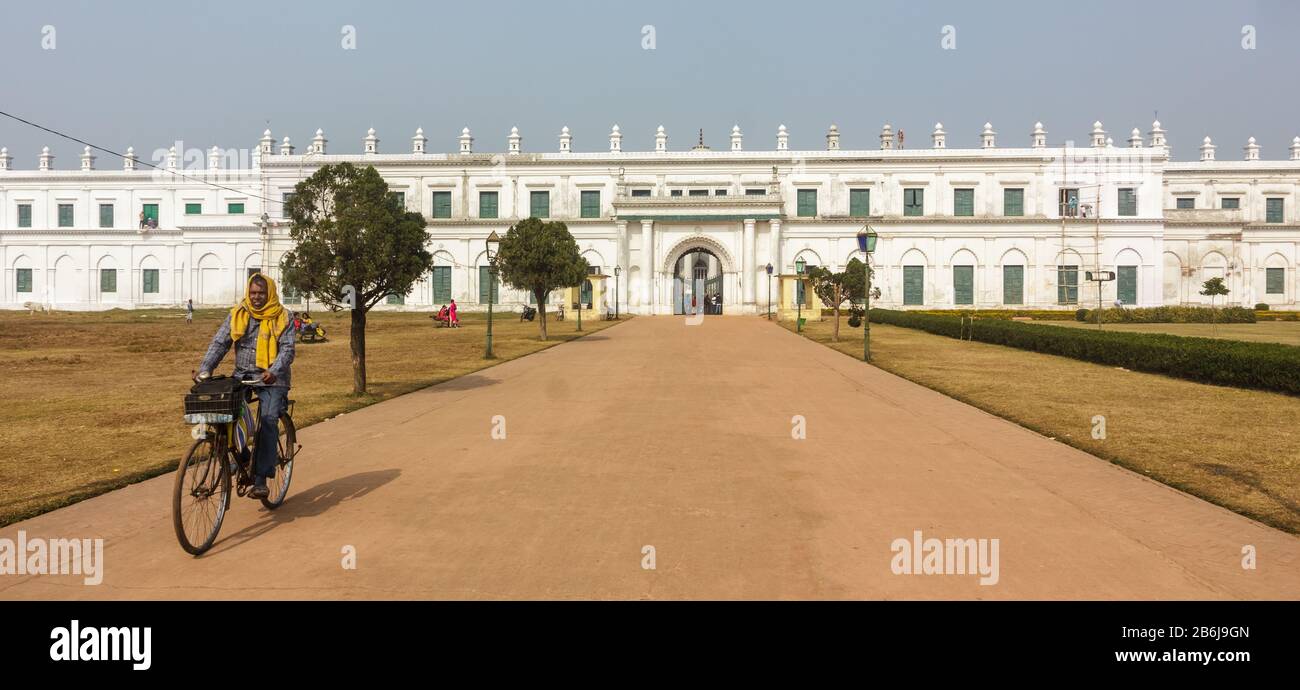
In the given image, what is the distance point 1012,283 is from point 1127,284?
765 cm

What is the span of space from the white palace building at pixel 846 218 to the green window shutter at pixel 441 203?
101 millimetres

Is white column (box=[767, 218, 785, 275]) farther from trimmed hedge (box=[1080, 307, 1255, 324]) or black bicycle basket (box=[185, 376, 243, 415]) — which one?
black bicycle basket (box=[185, 376, 243, 415])

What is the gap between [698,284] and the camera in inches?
2539

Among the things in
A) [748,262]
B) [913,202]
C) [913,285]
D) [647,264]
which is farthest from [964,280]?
[647,264]

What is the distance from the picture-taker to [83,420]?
1018 centimetres

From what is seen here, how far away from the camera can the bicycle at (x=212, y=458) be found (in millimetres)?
5066

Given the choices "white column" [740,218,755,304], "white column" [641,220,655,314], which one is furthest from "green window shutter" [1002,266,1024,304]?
"white column" [641,220,655,314]

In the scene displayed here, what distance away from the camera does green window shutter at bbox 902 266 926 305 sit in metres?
55.1

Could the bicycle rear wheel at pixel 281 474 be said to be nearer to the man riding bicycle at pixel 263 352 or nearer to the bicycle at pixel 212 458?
the man riding bicycle at pixel 263 352

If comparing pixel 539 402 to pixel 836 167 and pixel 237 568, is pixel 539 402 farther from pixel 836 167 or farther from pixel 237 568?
pixel 836 167

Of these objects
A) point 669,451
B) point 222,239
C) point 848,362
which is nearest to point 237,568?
point 669,451

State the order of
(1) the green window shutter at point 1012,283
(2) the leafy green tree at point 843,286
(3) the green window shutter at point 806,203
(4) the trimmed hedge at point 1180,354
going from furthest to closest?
(3) the green window shutter at point 806,203
(1) the green window shutter at point 1012,283
(2) the leafy green tree at point 843,286
(4) the trimmed hedge at point 1180,354

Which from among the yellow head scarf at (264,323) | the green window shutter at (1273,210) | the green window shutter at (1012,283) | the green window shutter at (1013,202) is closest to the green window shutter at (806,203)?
the green window shutter at (1013,202)

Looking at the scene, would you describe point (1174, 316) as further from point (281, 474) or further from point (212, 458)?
point (212, 458)
